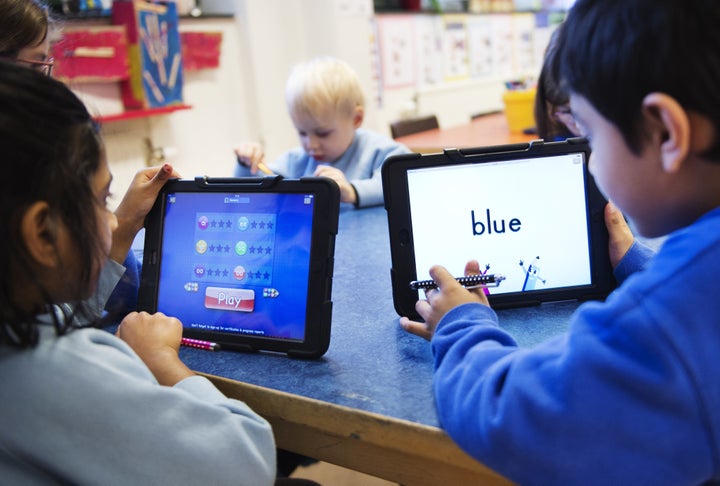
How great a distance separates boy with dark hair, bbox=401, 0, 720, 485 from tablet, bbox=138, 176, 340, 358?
0.25 metres

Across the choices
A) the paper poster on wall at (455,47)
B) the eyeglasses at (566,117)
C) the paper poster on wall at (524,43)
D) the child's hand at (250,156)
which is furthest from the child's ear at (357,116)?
the paper poster on wall at (524,43)

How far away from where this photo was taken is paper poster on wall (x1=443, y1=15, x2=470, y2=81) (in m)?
3.96

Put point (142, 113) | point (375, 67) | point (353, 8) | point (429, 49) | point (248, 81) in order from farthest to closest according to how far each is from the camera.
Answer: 1. point (429, 49)
2. point (375, 67)
3. point (353, 8)
4. point (248, 81)
5. point (142, 113)

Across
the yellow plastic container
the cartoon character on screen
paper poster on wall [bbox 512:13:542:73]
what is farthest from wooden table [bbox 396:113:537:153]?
paper poster on wall [bbox 512:13:542:73]

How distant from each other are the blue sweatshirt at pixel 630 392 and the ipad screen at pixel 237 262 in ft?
0.98

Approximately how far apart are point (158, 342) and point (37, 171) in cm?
26

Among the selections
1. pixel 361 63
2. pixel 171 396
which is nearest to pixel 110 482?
pixel 171 396

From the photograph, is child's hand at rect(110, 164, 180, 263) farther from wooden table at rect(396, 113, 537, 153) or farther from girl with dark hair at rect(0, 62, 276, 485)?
wooden table at rect(396, 113, 537, 153)

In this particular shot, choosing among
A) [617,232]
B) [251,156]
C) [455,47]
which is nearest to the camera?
[617,232]

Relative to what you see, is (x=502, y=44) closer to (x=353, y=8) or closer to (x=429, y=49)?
(x=429, y=49)

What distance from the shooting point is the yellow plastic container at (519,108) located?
8.09ft

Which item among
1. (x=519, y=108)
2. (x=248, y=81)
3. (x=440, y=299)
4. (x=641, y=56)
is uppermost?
(x=641, y=56)

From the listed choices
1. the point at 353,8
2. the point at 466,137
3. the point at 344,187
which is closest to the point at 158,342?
the point at 344,187

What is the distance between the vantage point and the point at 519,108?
250 centimetres
